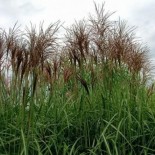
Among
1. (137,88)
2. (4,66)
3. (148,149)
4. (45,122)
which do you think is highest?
(4,66)

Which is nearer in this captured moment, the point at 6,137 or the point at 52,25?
the point at 6,137

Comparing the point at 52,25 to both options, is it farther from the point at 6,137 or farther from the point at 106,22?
the point at 6,137

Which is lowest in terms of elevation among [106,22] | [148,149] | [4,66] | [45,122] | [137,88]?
[148,149]

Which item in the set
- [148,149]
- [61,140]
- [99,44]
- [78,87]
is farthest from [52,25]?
[148,149]

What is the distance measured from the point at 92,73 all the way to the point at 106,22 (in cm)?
64

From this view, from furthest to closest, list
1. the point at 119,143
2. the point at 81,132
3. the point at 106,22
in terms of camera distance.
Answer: the point at 106,22 → the point at 81,132 → the point at 119,143

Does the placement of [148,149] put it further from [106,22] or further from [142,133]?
[106,22]

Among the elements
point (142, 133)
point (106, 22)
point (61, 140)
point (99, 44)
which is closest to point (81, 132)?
point (61, 140)

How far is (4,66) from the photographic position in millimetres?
5344

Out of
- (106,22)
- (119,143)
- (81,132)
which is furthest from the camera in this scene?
(106,22)

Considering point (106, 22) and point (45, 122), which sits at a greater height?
point (106, 22)

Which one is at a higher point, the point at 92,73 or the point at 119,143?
the point at 92,73

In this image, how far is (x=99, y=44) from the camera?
479cm

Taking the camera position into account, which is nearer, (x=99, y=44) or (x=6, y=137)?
(x=6, y=137)
